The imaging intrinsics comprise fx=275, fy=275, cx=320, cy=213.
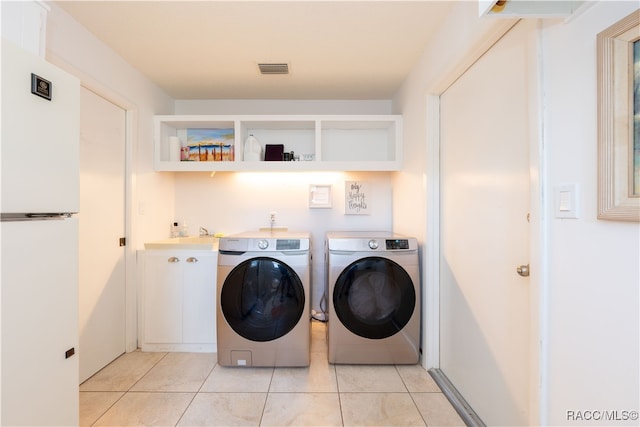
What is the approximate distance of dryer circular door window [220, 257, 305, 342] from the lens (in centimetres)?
192

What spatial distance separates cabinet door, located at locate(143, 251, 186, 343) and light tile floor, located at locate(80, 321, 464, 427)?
0.65ft

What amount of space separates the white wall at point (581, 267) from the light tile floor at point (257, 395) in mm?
797

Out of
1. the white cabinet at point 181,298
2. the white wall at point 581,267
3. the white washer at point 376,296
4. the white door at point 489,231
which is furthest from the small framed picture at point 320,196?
the white wall at point 581,267

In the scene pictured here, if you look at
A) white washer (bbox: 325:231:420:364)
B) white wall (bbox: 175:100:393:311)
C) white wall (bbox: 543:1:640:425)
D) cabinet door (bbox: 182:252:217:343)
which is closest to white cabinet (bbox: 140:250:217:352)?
cabinet door (bbox: 182:252:217:343)

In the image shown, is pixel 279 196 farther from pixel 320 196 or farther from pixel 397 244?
→ pixel 397 244

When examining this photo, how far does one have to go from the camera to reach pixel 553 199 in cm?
95

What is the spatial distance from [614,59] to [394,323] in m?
1.73

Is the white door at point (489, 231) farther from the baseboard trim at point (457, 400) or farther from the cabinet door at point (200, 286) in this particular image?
the cabinet door at point (200, 286)

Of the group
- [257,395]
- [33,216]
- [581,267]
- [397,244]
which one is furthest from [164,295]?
[581,267]

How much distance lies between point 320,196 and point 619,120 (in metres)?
2.20

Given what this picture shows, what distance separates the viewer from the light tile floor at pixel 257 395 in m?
1.50

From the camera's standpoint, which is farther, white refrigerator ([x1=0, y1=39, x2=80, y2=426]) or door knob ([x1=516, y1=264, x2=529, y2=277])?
door knob ([x1=516, y1=264, x2=529, y2=277])

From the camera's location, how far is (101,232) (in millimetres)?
1938

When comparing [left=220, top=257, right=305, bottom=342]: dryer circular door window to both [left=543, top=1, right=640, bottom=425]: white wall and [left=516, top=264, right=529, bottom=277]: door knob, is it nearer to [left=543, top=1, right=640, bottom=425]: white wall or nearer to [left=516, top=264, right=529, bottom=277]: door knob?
[left=516, top=264, right=529, bottom=277]: door knob
